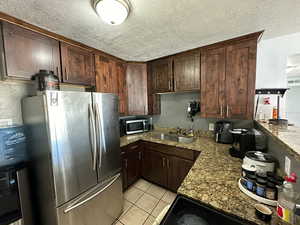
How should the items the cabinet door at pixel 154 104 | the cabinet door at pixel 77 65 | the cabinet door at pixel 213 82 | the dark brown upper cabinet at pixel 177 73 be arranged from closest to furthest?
the cabinet door at pixel 77 65 → the cabinet door at pixel 213 82 → the dark brown upper cabinet at pixel 177 73 → the cabinet door at pixel 154 104

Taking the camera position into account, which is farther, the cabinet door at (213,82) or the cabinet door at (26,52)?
the cabinet door at (213,82)

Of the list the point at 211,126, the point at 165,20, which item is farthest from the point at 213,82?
the point at 165,20

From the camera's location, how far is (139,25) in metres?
1.31

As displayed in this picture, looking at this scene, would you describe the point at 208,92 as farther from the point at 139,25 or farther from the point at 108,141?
the point at 108,141

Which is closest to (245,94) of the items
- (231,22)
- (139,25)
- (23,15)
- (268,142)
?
(268,142)

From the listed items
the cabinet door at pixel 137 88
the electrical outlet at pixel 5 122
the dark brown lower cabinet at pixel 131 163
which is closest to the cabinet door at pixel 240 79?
the cabinet door at pixel 137 88

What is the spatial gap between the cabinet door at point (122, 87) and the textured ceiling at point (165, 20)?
1.68 ft

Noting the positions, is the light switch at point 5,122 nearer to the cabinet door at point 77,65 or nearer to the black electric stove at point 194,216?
the cabinet door at point 77,65

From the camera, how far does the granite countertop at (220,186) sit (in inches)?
27.6

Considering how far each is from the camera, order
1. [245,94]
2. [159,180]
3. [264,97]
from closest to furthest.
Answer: [245,94] < [264,97] < [159,180]

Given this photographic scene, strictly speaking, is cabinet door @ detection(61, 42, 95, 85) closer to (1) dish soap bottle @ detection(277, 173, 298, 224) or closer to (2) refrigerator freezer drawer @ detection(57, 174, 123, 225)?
(2) refrigerator freezer drawer @ detection(57, 174, 123, 225)

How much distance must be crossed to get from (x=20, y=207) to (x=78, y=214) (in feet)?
1.78

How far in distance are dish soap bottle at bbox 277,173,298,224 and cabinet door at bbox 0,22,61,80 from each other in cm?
216

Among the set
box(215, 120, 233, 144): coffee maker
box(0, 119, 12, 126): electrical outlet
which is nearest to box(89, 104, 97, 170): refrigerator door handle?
box(0, 119, 12, 126): electrical outlet
